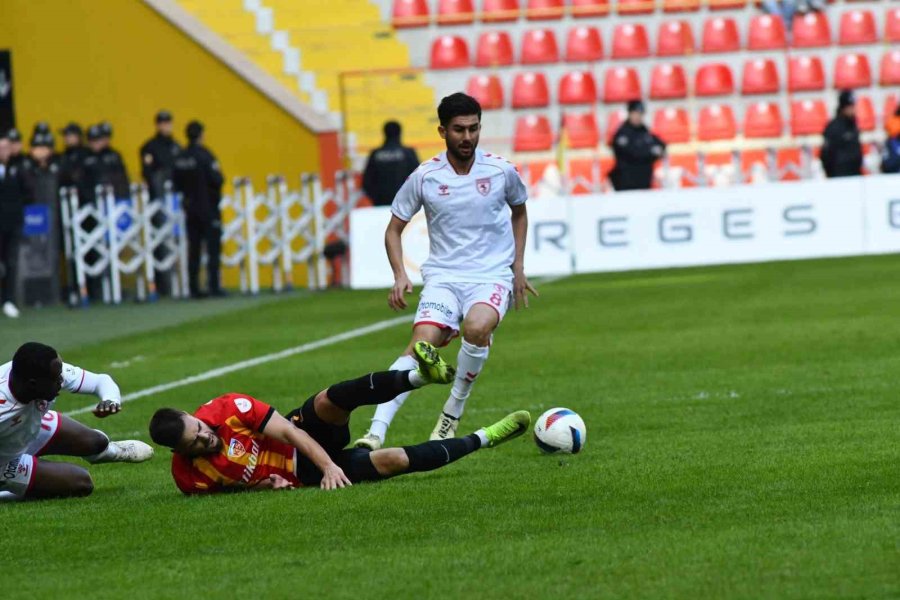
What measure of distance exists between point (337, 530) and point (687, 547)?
1.50 meters

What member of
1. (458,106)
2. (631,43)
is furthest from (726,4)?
(458,106)

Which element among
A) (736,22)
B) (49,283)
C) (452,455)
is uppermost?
(736,22)

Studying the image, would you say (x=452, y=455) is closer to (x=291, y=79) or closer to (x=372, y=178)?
(x=372, y=178)

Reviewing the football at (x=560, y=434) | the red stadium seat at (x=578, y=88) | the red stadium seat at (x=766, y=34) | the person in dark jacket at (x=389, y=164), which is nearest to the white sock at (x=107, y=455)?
the football at (x=560, y=434)

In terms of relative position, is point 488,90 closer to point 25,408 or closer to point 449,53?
point 449,53

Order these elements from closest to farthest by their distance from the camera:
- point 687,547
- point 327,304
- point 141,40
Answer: point 687,547 → point 327,304 → point 141,40

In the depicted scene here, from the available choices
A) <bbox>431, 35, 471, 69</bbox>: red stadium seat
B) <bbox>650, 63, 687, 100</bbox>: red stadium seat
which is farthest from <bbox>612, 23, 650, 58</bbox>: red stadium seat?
<bbox>431, 35, 471, 69</bbox>: red stadium seat

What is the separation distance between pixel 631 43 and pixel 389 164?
21.0 feet

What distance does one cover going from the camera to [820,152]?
23484 mm

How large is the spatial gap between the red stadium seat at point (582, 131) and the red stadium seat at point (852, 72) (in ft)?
13.0

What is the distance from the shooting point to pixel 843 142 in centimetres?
2328

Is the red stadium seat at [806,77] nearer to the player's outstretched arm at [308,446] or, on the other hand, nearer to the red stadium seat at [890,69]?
the red stadium seat at [890,69]

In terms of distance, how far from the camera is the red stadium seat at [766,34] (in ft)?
87.7

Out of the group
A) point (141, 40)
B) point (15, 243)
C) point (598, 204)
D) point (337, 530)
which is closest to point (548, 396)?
point (337, 530)
